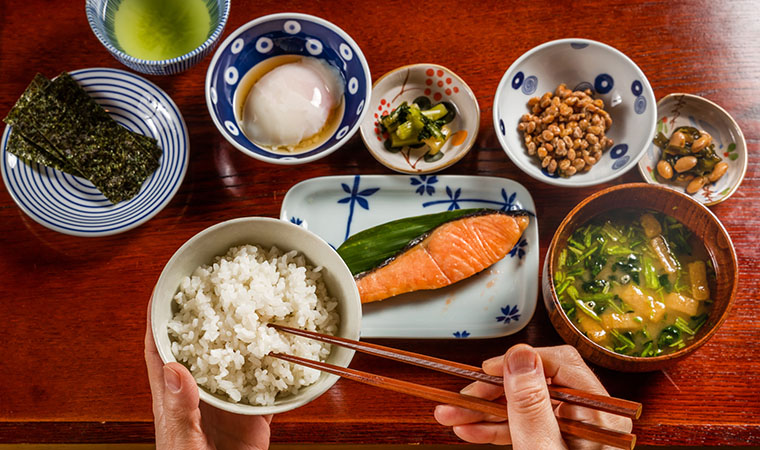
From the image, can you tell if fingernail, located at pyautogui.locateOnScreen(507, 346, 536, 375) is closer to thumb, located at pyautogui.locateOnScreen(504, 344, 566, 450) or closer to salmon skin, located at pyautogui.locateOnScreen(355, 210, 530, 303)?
thumb, located at pyautogui.locateOnScreen(504, 344, 566, 450)

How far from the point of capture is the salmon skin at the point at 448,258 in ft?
5.81

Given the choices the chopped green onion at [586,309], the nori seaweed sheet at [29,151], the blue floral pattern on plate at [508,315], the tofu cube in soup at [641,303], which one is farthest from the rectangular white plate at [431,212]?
the nori seaweed sheet at [29,151]

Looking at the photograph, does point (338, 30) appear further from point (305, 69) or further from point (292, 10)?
point (292, 10)

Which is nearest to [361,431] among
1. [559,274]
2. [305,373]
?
[305,373]

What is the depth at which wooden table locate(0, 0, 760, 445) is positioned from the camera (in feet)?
5.78

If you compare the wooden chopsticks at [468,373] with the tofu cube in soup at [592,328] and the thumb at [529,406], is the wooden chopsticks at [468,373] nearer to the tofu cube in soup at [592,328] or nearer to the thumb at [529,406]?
the thumb at [529,406]

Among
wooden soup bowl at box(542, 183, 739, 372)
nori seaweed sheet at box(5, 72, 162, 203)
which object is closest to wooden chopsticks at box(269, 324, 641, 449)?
wooden soup bowl at box(542, 183, 739, 372)

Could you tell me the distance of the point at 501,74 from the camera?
2.00m

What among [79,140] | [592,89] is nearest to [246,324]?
[79,140]

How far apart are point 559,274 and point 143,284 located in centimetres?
129

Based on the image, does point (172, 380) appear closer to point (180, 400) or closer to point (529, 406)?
point (180, 400)

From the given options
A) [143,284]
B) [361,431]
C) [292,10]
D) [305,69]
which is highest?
[292,10]

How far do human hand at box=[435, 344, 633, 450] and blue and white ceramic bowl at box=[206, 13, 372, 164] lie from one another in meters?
0.83

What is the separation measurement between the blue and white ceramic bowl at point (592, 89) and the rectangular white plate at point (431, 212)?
0.47ft
